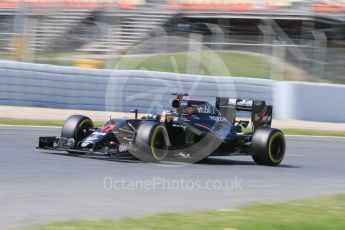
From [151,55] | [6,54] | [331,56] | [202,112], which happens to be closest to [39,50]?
[6,54]

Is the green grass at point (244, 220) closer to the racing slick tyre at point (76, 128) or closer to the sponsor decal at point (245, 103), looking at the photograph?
the racing slick tyre at point (76, 128)

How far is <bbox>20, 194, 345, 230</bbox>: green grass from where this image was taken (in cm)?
618

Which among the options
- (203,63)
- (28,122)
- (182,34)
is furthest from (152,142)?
(182,34)

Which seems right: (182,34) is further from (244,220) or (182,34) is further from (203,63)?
(244,220)

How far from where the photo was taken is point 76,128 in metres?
11.7

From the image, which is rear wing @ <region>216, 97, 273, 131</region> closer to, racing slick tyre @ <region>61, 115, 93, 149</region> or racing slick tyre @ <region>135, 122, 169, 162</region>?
racing slick tyre @ <region>135, 122, 169, 162</region>

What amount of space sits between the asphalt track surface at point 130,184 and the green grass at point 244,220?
0.42m

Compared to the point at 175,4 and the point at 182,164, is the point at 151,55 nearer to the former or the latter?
the point at 175,4

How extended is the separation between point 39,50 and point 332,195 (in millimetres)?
19341

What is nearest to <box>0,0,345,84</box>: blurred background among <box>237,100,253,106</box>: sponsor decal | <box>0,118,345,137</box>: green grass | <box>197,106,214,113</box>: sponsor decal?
<box>0,118,345,137</box>: green grass

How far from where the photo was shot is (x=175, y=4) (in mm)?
31156

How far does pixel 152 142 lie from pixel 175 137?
0.68m

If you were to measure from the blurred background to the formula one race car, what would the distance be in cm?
1000

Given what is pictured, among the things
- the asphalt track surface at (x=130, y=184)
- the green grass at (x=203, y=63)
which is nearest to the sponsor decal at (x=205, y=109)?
the asphalt track surface at (x=130, y=184)
